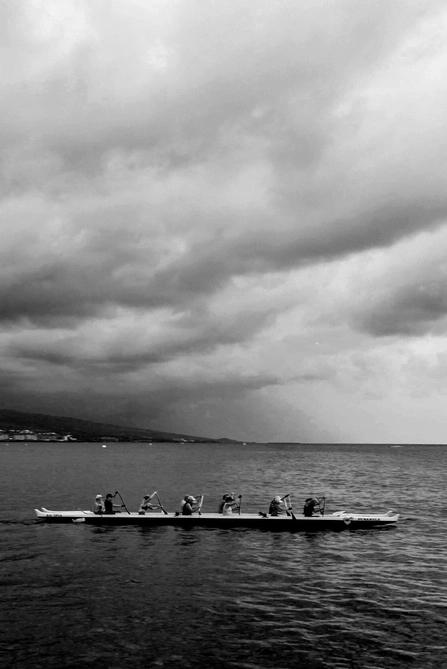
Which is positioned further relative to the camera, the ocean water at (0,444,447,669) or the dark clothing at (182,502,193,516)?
the dark clothing at (182,502,193,516)

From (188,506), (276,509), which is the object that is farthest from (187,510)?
(276,509)

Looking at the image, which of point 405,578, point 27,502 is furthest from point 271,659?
point 27,502

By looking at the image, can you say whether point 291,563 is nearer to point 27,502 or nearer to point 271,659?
point 271,659

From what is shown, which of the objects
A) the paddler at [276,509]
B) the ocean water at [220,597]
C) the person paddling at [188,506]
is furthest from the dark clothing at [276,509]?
the person paddling at [188,506]

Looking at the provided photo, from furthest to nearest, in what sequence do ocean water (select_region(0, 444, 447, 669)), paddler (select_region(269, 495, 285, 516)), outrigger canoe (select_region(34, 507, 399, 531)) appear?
1. paddler (select_region(269, 495, 285, 516))
2. outrigger canoe (select_region(34, 507, 399, 531))
3. ocean water (select_region(0, 444, 447, 669))

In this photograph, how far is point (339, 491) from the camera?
81438 millimetres

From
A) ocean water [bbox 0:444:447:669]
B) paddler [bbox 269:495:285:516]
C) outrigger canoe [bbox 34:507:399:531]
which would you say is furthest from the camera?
paddler [bbox 269:495:285:516]

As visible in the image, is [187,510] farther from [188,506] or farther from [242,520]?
[242,520]

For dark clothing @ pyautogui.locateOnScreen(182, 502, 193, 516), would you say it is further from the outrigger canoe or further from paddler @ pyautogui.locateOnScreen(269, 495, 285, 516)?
paddler @ pyautogui.locateOnScreen(269, 495, 285, 516)

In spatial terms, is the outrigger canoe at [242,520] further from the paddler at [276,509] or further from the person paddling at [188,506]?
the paddler at [276,509]

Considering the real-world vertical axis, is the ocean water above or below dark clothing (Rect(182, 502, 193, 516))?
below

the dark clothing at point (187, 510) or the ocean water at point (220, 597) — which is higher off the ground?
the dark clothing at point (187, 510)

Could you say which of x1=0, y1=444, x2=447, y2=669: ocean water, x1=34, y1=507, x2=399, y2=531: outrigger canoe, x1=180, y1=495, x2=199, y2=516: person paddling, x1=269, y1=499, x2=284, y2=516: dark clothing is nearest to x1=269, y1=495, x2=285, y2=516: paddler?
x1=269, y1=499, x2=284, y2=516: dark clothing

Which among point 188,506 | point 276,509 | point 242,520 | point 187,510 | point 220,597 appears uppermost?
point 276,509
